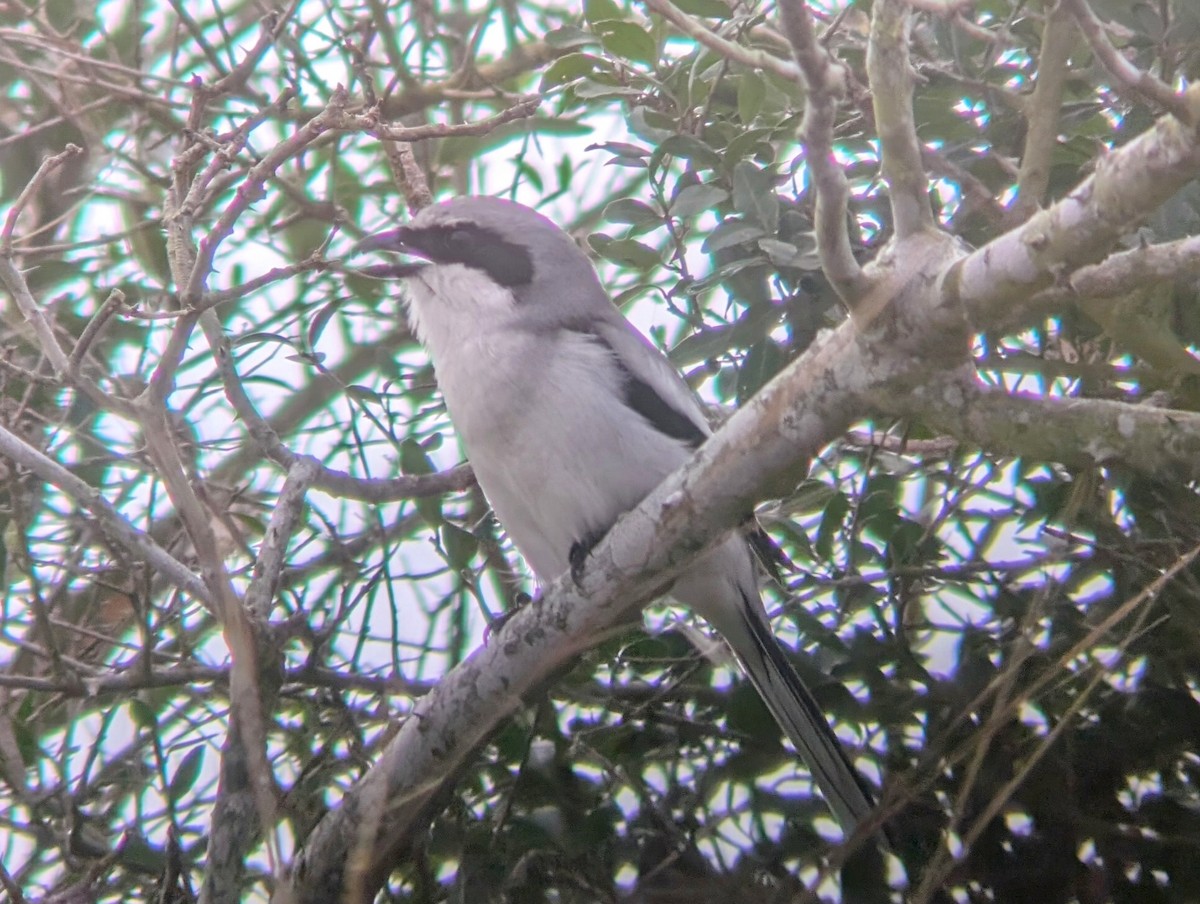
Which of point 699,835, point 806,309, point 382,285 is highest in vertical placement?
point 382,285

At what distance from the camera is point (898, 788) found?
6.84 ft

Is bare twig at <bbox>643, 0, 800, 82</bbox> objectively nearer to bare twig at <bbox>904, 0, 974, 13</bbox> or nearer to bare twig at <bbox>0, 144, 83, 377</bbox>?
bare twig at <bbox>904, 0, 974, 13</bbox>

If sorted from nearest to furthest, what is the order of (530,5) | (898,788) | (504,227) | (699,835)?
(898,788) → (699,835) → (504,227) → (530,5)

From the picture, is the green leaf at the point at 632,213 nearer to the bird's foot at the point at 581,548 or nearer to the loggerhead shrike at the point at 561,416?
the loggerhead shrike at the point at 561,416

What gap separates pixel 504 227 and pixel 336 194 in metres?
0.63

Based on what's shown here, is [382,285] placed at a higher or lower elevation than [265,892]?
higher

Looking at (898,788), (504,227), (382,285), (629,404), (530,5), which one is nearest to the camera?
(898,788)

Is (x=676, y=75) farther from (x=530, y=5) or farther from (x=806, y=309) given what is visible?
(x=530, y=5)

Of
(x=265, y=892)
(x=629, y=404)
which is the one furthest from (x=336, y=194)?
(x=265, y=892)

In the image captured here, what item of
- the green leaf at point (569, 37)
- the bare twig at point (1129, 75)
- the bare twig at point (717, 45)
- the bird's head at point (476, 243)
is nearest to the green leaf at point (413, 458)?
the bird's head at point (476, 243)

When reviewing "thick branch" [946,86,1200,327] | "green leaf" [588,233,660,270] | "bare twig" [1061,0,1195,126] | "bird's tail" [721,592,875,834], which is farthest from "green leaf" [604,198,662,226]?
"bare twig" [1061,0,1195,126]

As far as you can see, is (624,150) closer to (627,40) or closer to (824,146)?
(627,40)

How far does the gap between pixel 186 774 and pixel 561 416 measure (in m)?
1.08

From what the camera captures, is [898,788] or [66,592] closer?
[898,788]
